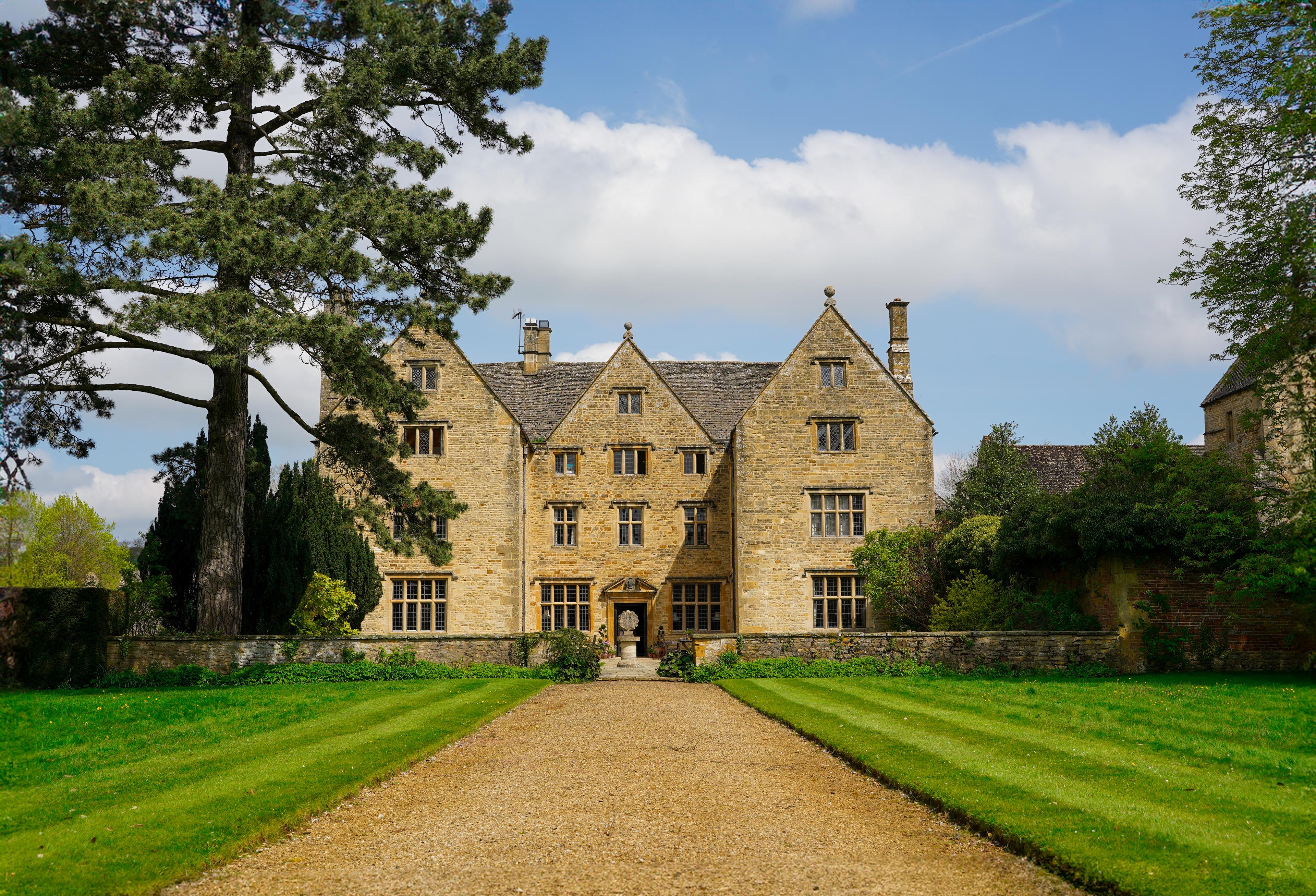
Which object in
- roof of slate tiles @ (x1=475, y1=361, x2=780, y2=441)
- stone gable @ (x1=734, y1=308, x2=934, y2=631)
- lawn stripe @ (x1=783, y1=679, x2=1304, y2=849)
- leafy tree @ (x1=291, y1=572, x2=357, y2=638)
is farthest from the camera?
roof of slate tiles @ (x1=475, y1=361, x2=780, y2=441)

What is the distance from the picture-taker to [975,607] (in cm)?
2239

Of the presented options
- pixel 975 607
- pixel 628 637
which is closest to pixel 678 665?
pixel 975 607

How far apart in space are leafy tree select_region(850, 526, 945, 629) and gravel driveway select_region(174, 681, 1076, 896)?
16277 millimetres

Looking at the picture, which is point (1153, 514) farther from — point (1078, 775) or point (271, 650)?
point (271, 650)

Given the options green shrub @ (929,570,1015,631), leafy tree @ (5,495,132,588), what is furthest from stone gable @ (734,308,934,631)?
leafy tree @ (5,495,132,588)

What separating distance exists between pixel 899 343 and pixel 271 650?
→ 2201cm

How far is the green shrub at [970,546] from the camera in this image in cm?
2355

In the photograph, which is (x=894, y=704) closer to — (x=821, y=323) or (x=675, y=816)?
(x=675, y=816)

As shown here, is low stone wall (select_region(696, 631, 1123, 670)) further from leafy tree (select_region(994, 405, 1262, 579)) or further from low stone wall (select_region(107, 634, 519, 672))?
low stone wall (select_region(107, 634, 519, 672))

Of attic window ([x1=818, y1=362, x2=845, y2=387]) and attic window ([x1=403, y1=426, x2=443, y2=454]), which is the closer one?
attic window ([x1=403, y1=426, x2=443, y2=454])

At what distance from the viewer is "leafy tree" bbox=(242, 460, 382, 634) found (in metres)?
22.1

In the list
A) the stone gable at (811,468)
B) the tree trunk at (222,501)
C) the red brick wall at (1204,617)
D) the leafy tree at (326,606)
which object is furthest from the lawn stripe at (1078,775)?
the stone gable at (811,468)

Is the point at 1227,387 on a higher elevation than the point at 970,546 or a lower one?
higher

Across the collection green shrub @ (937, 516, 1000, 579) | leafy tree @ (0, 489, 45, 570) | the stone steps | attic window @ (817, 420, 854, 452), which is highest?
attic window @ (817, 420, 854, 452)
